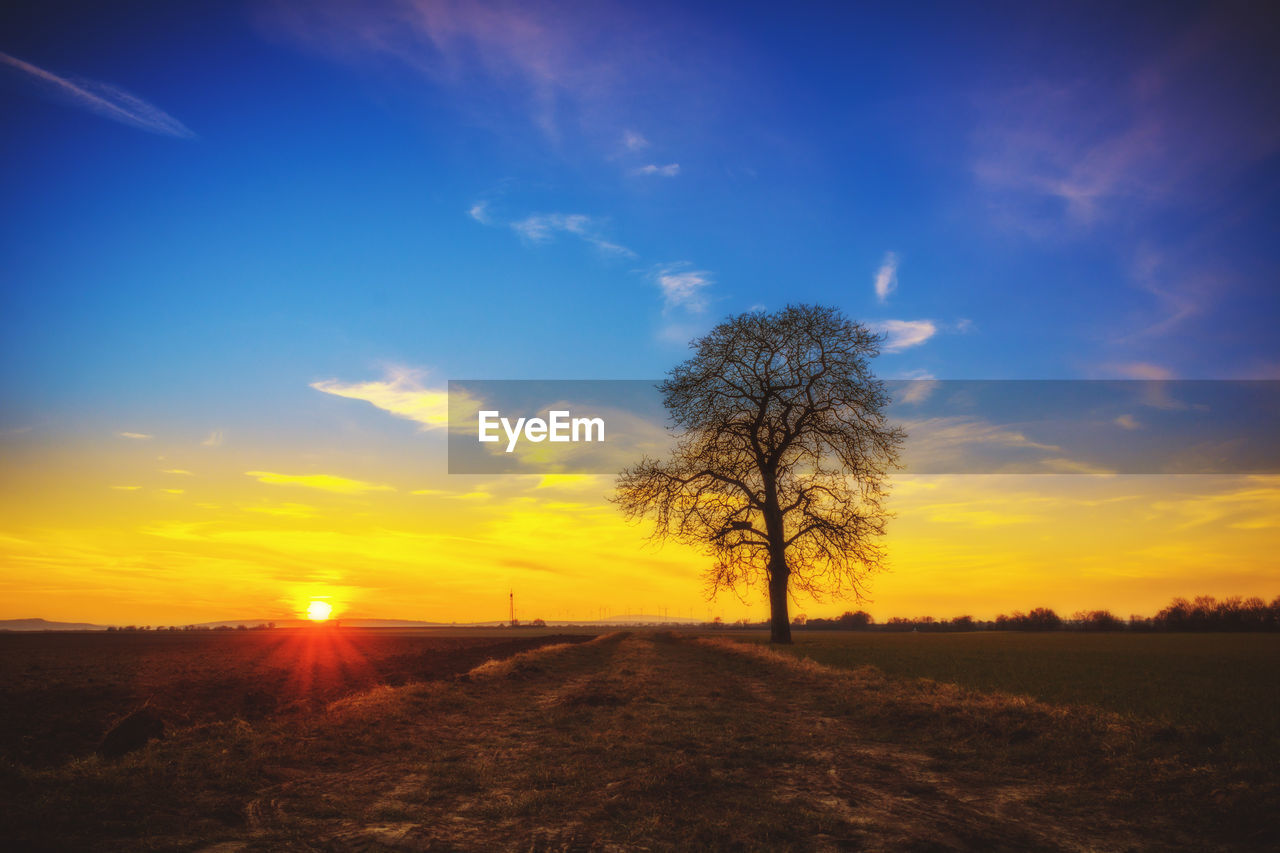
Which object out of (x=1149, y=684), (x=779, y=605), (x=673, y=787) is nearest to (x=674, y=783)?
(x=673, y=787)

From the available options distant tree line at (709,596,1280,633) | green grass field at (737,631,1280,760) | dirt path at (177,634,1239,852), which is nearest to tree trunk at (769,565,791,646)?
green grass field at (737,631,1280,760)

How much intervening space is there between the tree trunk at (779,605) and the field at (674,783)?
16332mm

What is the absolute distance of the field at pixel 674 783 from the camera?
17.6ft

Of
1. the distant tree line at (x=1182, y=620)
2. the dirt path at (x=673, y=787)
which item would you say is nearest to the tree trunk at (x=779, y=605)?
the dirt path at (x=673, y=787)

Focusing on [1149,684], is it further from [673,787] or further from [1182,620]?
[1182,620]

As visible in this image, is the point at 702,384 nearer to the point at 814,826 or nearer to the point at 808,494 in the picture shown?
the point at 808,494

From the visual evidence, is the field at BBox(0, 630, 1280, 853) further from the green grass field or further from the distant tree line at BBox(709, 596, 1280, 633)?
the distant tree line at BBox(709, 596, 1280, 633)

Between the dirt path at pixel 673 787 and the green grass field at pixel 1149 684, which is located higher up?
the dirt path at pixel 673 787

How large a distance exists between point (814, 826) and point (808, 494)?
894 inches

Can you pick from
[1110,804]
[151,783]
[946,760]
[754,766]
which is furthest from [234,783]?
[1110,804]

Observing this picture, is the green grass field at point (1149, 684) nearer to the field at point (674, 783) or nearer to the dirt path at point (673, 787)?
the field at point (674, 783)

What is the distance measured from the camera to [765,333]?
28266 mm

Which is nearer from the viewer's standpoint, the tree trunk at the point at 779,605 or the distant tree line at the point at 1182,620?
Result: the tree trunk at the point at 779,605

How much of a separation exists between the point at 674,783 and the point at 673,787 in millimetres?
129
